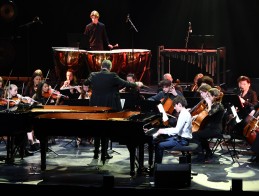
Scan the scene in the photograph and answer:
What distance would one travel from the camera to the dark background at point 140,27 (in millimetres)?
16828

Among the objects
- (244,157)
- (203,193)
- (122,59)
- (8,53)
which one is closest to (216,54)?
(122,59)

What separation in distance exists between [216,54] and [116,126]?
690 centimetres

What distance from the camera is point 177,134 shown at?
30.0 ft

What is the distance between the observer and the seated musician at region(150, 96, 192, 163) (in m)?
9.02

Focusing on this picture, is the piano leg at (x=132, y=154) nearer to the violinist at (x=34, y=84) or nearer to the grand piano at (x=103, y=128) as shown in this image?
the grand piano at (x=103, y=128)

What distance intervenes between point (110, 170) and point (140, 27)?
8485 mm

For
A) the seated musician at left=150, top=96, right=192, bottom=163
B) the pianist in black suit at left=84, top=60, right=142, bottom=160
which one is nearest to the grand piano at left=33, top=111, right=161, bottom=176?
the seated musician at left=150, top=96, right=192, bottom=163

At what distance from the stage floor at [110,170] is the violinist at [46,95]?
1013 millimetres

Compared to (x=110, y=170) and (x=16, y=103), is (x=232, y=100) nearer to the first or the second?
(x=110, y=170)

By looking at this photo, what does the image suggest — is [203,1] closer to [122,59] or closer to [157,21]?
[157,21]

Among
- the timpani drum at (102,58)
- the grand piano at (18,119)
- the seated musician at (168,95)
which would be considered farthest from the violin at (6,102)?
the timpani drum at (102,58)

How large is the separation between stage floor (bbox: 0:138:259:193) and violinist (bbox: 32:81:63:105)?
3.32ft

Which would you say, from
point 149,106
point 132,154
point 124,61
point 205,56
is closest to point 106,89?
point 149,106

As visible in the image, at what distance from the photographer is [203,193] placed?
4.71 m
